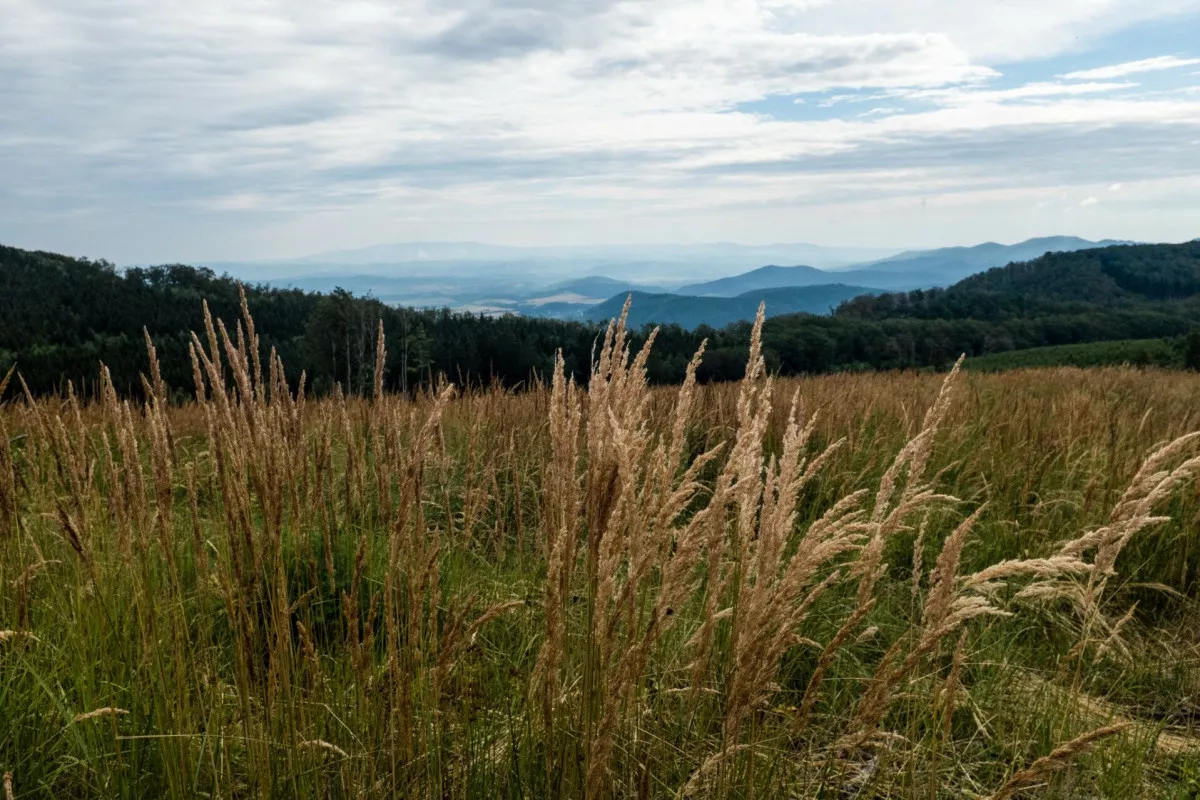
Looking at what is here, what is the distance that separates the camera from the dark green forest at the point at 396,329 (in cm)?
4456

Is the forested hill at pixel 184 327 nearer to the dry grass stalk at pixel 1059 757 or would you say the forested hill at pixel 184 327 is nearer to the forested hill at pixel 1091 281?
the dry grass stalk at pixel 1059 757

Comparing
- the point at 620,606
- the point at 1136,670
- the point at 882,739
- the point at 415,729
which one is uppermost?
the point at 620,606

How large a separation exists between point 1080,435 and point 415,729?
5299 millimetres

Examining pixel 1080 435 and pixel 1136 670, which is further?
pixel 1080 435

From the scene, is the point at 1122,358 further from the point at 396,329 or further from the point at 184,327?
the point at 184,327

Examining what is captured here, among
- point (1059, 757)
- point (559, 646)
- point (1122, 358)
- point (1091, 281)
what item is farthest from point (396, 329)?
point (1091, 281)

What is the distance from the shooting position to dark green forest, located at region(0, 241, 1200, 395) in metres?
44.6

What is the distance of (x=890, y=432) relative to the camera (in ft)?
20.7

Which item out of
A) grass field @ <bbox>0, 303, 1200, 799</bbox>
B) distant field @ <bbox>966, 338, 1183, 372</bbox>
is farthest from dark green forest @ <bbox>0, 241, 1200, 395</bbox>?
grass field @ <bbox>0, 303, 1200, 799</bbox>

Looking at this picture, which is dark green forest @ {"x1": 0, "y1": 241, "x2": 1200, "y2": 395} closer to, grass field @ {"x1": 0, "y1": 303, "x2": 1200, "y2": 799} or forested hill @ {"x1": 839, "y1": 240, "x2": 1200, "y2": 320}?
forested hill @ {"x1": 839, "y1": 240, "x2": 1200, "y2": 320}

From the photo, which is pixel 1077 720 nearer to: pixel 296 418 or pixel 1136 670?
pixel 1136 670

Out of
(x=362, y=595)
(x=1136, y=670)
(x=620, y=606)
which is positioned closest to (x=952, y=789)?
(x=620, y=606)

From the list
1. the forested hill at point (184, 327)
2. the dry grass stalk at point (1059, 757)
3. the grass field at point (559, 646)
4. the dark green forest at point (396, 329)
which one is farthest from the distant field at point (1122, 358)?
the dry grass stalk at point (1059, 757)

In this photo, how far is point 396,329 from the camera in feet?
144
